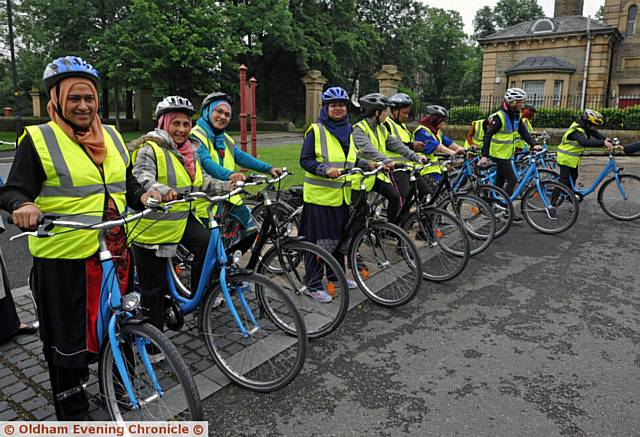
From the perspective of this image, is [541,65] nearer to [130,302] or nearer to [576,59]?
[576,59]

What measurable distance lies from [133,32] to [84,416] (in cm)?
2392

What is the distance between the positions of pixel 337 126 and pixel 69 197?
100 inches

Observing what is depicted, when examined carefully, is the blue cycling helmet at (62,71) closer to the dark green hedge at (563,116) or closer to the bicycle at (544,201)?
the bicycle at (544,201)

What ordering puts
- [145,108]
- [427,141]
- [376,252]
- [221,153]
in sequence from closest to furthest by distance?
1. [221,153]
2. [376,252]
3. [427,141]
4. [145,108]

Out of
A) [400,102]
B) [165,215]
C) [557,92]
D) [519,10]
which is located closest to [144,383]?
[165,215]

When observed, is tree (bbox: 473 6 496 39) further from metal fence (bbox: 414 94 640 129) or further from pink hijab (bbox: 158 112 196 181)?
pink hijab (bbox: 158 112 196 181)

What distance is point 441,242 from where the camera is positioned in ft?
18.4

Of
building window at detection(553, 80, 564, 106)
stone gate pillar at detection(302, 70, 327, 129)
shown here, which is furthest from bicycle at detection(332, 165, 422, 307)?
building window at detection(553, 80, 564, 106)

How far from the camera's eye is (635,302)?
5.00 metres

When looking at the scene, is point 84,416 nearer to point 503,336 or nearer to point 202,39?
point 503,336

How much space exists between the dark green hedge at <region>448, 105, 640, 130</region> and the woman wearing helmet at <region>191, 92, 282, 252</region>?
19528 mm

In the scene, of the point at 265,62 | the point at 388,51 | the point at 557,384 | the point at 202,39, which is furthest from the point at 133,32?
the point at 557,384

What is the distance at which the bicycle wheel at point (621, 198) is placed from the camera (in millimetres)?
8211

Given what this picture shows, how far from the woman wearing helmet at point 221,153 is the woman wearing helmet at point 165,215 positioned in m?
0.39
